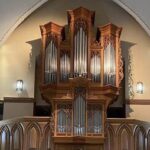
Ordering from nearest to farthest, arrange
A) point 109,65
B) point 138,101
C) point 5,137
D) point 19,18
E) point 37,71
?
point 5,137 < point 109,65 < point 138,101 < point 37,71 < point 19,18

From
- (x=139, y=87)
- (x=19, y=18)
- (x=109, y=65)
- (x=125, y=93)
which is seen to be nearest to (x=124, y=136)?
(x=125, y=93)

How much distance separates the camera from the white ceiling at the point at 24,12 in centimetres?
1229

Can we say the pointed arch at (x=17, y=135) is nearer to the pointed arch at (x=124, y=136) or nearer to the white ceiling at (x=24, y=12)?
the pointed arch at (x=124, y=136)

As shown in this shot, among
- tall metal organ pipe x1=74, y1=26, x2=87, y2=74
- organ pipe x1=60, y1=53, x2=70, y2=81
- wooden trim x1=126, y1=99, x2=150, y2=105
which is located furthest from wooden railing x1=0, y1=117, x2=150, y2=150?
tall metal organ pipe x1=74, y1=26, x2=87, y2=74

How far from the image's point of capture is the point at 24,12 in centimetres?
1277

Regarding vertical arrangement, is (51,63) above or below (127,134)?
above

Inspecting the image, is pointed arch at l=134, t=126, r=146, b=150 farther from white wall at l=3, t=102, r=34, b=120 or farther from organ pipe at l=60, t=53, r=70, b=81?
white wall at l=3, t=102, r=34, b=120

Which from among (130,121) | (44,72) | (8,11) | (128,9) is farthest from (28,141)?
(128,9)

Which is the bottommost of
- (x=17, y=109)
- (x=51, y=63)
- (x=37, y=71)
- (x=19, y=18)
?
(x=17, y=109)

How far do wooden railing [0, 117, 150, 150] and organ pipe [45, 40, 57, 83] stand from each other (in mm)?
1056

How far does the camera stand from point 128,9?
12.8 meters

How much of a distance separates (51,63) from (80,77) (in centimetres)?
95

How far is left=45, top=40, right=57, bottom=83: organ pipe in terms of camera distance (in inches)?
465

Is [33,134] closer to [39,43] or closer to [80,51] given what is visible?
[80,51]
